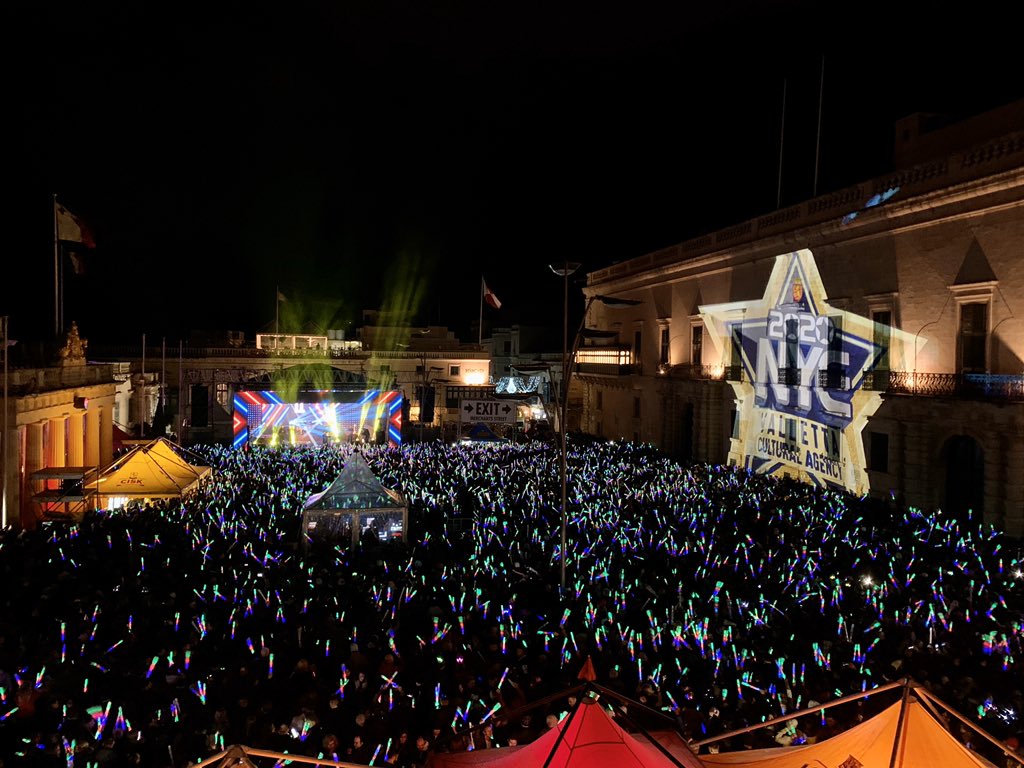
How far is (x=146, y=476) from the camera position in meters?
17.7

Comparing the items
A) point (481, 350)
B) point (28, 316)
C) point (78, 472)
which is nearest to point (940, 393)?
point (78, 472)

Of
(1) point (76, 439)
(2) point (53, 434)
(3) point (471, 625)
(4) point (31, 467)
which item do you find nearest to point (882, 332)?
(3) point (471, 625)

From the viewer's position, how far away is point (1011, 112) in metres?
18.7

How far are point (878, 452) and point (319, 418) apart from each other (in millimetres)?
21683

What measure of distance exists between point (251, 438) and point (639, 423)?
60.2 ft

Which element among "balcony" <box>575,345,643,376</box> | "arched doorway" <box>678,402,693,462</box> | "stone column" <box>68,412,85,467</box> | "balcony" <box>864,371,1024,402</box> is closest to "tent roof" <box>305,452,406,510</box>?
"stone column" <box>68,412,85,467</box>

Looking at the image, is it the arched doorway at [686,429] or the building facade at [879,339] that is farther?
the arched doorway at [686,429]

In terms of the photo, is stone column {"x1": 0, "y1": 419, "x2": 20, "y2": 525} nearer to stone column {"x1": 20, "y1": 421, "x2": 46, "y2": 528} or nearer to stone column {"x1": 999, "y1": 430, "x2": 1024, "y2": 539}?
stone column {"x1": 20, "y1": 421, "x2": 46, "y2": 528}

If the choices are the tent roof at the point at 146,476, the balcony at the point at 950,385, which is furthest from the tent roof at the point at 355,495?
the balcony at the point at 950,385

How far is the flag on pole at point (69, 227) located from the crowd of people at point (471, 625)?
28.2 feet

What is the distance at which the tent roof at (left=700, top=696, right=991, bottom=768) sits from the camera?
5539 millimetres

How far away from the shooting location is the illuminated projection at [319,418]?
1186 inches

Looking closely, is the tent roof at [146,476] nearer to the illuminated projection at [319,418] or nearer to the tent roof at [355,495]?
the tent roof at [355,495]

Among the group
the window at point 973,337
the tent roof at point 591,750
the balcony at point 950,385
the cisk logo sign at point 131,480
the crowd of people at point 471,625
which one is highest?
the window at point 973,337
